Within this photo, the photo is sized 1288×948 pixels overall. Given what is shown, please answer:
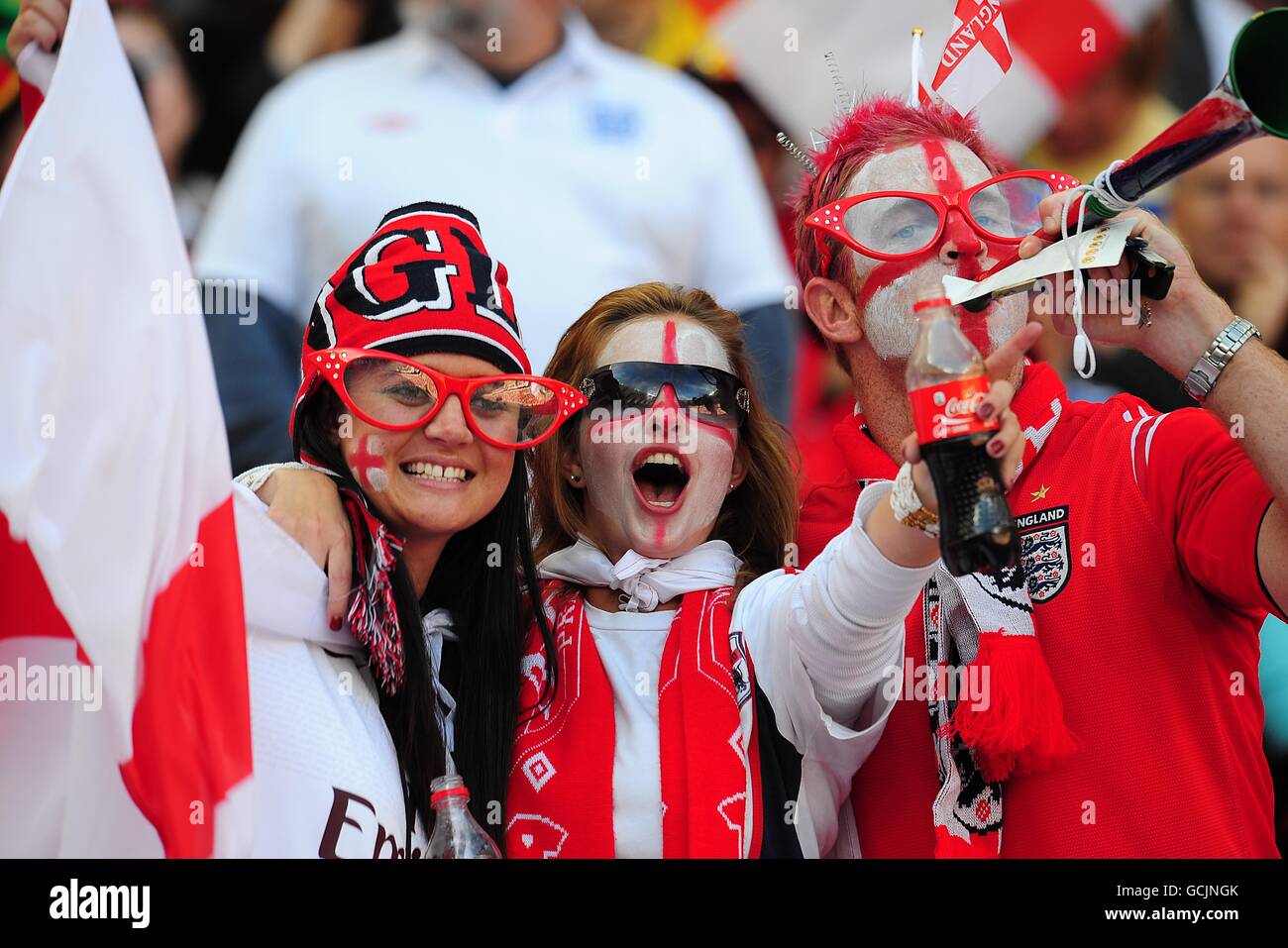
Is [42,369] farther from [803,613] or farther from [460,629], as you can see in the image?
[803,613]

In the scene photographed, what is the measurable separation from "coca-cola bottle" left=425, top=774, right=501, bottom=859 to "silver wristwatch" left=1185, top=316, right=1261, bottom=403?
137cm

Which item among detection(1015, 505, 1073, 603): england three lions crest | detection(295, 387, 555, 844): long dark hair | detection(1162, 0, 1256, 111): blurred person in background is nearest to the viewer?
detection(295, 387, 555, 844): long dark hair

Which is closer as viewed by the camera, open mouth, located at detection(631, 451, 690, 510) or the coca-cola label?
the coca-cola label

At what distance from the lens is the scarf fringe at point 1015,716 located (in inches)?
108

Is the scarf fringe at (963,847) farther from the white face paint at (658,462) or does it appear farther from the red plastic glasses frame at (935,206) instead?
the red plastic glasses frame at (935,206)

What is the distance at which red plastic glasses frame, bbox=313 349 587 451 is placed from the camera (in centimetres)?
288

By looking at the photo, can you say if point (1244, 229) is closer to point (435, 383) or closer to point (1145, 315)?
point (1145, 315)

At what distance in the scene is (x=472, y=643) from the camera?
119 inches

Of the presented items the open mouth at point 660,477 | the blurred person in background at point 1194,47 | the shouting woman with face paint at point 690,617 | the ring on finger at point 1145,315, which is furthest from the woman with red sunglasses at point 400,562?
the blurred person in background at point 1194,47

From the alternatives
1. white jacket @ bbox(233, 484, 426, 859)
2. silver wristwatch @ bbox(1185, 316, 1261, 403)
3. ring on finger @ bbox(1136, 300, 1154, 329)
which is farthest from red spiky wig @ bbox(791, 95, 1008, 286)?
white jacket @ bbox(233, 484, 426, 859)

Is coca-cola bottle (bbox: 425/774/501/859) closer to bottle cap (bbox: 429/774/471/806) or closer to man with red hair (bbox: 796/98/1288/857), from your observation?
bottle cap (bbox: 429/774/471/806)

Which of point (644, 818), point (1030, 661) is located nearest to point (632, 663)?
point (644, 818)

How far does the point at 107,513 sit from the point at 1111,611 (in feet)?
5.60
